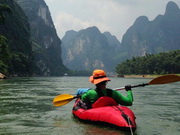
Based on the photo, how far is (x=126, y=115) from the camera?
6945mm

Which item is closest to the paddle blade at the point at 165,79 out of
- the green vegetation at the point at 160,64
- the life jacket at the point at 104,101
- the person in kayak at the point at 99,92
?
the person in kayak at the point at 99,92

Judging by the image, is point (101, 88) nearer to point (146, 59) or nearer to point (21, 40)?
point (21, 40)

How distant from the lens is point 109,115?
7223 mm

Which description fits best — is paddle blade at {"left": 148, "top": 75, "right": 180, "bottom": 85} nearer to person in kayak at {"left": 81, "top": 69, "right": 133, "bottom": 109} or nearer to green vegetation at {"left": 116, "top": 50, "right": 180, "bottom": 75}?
person in kayak at {"left": 81, "top": 69, "right": 133, "bottom": 109}

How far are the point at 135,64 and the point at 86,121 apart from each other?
368 ft

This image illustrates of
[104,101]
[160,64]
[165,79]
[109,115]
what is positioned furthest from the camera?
[160,64]

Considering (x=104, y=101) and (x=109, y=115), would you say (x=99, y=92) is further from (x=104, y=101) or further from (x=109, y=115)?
(x=109, y=115)

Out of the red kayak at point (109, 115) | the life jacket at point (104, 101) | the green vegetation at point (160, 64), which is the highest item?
the green vegetation at point (160, 64)

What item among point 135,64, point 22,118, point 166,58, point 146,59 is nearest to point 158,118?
point 22,118

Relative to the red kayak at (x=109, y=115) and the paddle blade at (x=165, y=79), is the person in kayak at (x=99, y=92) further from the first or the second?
the paddle blade at (x=165, y=79)

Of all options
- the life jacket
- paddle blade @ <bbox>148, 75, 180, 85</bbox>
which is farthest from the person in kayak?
paddle blade @ <bbox>148, 75, 180, 85</bbox>

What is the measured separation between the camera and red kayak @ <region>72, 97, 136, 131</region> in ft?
22.3

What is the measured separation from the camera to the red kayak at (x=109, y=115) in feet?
22.3

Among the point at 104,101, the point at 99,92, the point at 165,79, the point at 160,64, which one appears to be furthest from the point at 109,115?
the point at 160,64
